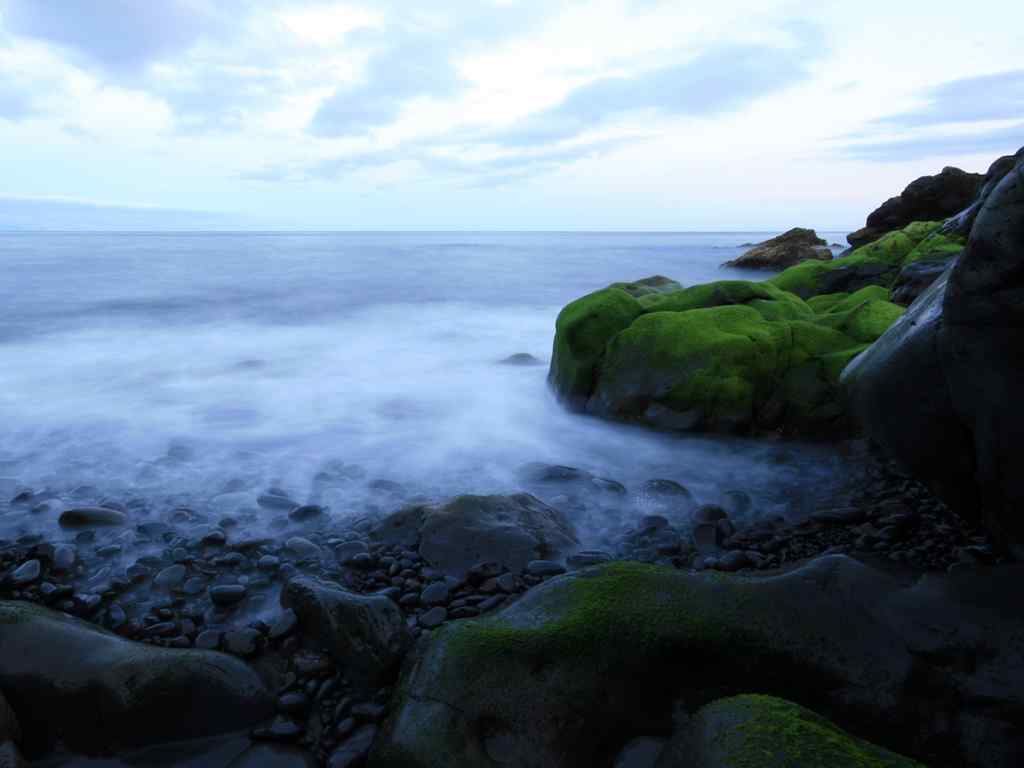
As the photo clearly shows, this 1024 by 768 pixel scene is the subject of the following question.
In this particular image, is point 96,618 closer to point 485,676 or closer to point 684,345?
point 485,676

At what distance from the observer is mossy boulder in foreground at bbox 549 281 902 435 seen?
8.49 m

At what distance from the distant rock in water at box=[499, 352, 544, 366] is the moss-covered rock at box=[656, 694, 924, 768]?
10.9m

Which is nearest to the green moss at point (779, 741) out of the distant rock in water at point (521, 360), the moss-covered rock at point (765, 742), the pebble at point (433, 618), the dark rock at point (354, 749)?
the moss-covered rock at point (765, 742)

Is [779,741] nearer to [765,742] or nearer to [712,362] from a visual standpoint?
[765,742]

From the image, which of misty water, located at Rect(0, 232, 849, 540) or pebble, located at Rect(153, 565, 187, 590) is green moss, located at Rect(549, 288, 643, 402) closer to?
misty water, located at Rect(0, 232, 849, 540)

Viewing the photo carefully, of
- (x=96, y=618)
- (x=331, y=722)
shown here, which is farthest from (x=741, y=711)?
(x=96, y=618)

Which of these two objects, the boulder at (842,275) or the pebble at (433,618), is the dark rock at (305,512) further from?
the boulder at (842,275)

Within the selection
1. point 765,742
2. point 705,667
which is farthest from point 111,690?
point 765,742

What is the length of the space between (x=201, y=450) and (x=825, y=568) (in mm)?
7111

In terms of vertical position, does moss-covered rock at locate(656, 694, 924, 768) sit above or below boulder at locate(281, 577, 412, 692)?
above

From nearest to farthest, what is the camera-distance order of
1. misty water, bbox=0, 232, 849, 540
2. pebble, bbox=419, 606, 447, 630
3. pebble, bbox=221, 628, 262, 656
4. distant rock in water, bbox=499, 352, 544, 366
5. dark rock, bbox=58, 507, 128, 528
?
pebble, bbox=221, 628, 262, 656 → pebble, bbox=419, 606, 447, 630 → dark rock, bbox=58, 507, 128, 528 → misty water, bbox=0, 232, 849, 540 → distant rock in water, bbox=499, 352, 544, 366

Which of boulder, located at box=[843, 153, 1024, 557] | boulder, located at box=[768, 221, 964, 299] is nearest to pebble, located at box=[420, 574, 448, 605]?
boulder, located at box=[843, 153, 1024, 557]

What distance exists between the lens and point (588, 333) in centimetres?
1002

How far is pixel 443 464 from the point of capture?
800cm
